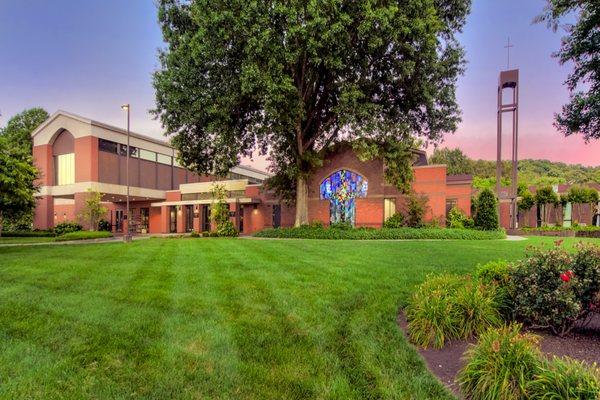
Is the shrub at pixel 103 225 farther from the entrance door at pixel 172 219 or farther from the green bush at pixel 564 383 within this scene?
the green bush at pixel 564 383

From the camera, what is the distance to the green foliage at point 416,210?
2628 centimetres

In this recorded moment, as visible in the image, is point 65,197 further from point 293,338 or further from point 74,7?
point 293,338

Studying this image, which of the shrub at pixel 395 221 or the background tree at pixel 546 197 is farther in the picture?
the background tree at pixel 546 197

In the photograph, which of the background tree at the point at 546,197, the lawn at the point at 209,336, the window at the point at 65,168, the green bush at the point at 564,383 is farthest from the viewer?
the window at the point at 65,168

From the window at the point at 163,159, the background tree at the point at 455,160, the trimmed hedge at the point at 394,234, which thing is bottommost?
the trimmed hedge at the point at 394,234

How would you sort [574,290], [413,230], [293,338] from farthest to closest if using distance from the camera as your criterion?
1. [413,230]
2. [293,338]
3. [574,290]

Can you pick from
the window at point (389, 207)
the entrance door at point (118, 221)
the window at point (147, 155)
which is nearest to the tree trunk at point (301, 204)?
the window at point (389, 207)

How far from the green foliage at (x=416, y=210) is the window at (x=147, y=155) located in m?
33.1

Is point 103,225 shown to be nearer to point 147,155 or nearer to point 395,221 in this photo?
point 147,155

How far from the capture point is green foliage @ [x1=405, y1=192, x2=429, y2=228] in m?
26.3

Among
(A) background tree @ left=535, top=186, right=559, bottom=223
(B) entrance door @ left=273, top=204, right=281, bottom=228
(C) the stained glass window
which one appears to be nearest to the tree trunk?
(C) the stained glass window

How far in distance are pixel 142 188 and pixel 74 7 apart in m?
30.5

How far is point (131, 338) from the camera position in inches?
187

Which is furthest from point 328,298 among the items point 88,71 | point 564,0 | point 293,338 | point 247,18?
point 88,71
